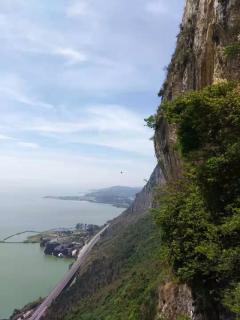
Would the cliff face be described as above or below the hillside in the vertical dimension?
above

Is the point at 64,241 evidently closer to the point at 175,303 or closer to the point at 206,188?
the point at 175,303

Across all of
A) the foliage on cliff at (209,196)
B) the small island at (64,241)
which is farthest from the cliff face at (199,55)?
the small island at (64,241)

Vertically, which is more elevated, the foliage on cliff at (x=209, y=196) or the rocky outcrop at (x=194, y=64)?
the rocky outcrop at (x=194, y=64)

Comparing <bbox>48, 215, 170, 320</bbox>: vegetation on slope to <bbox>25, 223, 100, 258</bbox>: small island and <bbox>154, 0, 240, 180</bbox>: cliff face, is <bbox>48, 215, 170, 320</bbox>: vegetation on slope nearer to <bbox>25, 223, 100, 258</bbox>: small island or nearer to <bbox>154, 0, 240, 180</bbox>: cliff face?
<bbox>154, 0, 240, 180</bbox>: cliff face

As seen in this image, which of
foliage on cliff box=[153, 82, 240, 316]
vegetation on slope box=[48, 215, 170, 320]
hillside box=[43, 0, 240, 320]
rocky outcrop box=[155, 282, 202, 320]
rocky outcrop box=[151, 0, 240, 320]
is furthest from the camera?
vegetation on slope box=[48, 215, 170, 320]

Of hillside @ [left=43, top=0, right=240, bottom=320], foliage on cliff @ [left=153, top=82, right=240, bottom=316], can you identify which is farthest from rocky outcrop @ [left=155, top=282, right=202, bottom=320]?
foliage on cliff @ [left=153, top=82, right=240, bottom=316]

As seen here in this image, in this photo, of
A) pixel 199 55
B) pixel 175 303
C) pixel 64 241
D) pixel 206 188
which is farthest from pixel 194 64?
pixel 64 241

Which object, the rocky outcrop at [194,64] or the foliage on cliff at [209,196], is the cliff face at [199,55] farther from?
the foliage on cliff at [209,196]

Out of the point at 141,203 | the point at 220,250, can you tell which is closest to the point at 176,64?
the point at 220,250
